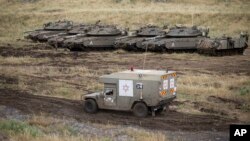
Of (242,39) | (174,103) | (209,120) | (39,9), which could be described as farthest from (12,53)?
(39,9)

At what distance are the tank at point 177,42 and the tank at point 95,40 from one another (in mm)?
3316

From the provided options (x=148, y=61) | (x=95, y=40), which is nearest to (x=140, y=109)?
(x=148, y=61)

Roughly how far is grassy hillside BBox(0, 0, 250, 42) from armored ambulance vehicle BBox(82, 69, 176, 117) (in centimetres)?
3098

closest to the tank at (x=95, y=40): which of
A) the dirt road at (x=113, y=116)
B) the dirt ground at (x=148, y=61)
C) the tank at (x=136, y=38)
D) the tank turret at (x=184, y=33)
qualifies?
the dirt ground at (x=148, y=61)

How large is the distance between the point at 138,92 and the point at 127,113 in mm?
1342

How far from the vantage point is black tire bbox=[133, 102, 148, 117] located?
1697cm

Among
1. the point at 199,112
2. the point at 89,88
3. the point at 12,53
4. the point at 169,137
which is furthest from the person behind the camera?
the point at 12,53

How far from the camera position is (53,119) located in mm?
16438

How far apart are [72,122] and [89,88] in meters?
6.38

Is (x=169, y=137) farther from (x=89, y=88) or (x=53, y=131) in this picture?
(x=89, y=88)

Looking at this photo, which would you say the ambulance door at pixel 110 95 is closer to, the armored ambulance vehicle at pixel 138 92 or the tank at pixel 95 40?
the armored ambulance vehicle at pixel 138 92

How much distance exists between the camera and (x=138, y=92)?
16953mm

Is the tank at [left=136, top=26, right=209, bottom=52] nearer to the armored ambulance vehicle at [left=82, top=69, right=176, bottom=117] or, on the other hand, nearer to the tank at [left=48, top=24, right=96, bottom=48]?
the tank at [left=48, top=24, right=96, bottom=48]

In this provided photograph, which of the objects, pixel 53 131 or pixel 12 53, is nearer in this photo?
pixel 53 131
